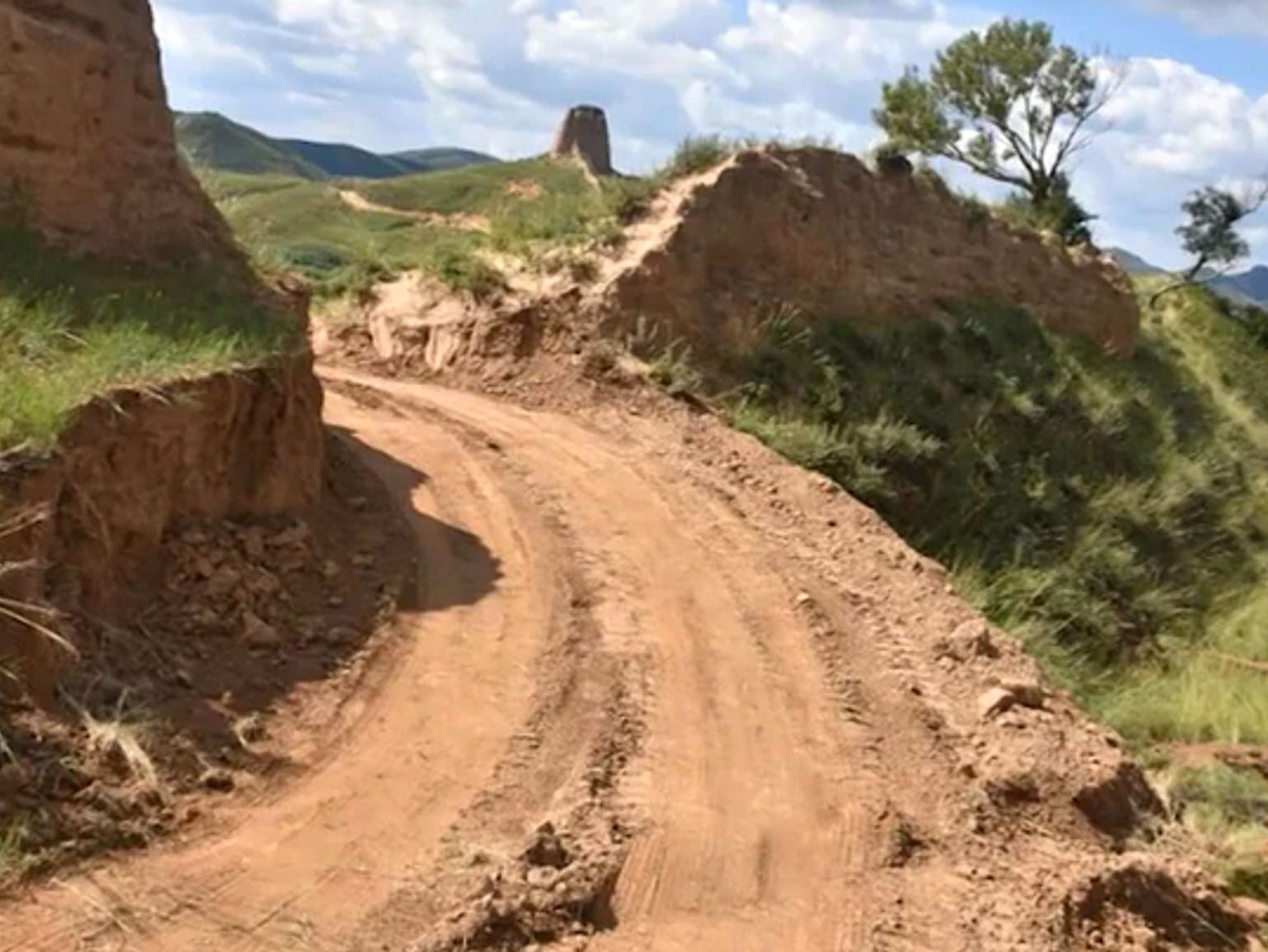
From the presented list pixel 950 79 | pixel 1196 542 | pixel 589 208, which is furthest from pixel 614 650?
pixel 950 79

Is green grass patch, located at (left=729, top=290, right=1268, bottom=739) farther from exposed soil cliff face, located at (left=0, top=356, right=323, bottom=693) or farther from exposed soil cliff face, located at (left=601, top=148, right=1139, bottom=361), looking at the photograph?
exposed soil cliff face, located at (left=0, top=356, right=323, bottom=693)

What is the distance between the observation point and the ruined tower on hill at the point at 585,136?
39.4m

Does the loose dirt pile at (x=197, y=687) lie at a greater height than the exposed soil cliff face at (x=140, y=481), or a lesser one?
lesser

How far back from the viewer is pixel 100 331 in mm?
7109

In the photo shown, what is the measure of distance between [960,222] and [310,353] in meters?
11.5

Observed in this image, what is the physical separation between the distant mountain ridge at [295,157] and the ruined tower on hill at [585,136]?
8.57 metres

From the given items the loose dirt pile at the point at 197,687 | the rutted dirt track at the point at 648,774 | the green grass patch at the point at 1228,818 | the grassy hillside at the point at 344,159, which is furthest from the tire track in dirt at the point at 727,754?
the grassy hillside at the point at 344,159

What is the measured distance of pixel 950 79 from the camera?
27062mm

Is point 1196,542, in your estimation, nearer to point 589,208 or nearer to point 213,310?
point 589,208

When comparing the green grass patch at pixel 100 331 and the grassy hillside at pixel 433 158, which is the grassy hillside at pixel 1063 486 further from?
the grassy hillside at pixel 433 158

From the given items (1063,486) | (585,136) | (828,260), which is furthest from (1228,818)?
(585,136)

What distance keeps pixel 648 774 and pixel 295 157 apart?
58580 mm

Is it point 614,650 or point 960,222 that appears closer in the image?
point 614,650

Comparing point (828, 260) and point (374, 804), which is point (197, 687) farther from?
point (828, 260)
